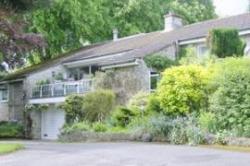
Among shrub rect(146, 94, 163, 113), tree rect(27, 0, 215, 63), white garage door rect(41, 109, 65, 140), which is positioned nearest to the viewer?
shrub rect(146, 94, 163, 113)

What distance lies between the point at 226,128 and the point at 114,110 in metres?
10.4

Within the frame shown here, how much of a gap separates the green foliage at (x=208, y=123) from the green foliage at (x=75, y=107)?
1201 centimetres

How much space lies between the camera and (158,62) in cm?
3488

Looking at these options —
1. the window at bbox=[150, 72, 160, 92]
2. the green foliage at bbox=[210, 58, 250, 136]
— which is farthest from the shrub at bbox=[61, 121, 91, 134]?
the green foliage at bbox=[210, 58, 250, 136]

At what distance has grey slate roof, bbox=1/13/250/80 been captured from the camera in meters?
35.7

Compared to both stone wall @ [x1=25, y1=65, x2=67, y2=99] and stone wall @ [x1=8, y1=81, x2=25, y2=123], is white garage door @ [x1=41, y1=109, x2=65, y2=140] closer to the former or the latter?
stone wall @ [x1=8, y1=81, x2=25, y2=123]

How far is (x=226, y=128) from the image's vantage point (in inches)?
952

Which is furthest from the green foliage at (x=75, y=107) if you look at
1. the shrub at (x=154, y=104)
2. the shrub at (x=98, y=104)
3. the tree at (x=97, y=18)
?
the tree at (x=97, y=18)

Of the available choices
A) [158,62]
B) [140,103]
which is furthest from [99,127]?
[158,62]

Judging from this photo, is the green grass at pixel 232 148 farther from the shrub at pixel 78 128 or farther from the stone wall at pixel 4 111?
the stone wall at pixel 4 111

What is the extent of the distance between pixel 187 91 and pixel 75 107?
34.1 feet

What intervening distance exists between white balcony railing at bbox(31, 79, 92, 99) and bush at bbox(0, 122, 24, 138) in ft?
8.27

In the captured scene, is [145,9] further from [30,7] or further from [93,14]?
[30,7]

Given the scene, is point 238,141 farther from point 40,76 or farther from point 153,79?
point 40,76
